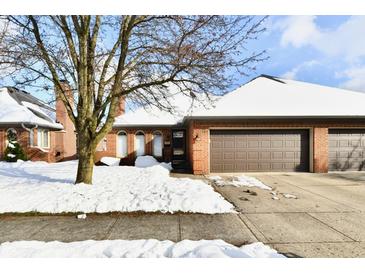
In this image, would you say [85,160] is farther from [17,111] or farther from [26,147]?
[17,111]

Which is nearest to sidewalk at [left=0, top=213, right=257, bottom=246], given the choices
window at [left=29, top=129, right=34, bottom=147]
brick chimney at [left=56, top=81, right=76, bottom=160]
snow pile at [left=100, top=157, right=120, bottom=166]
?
snow pile at [left=100, top=157, right=120, bottom=166]

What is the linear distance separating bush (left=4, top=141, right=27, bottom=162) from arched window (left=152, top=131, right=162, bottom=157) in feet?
29.1

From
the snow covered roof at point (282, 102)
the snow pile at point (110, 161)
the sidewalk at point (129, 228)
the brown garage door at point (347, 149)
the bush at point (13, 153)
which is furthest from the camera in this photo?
the snow pile at point (110, 161)

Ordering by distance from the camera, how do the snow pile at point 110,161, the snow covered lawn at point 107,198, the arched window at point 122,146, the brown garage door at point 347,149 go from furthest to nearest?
the arched window at point 122,146, the snow pile at point 110,161, the brown garage door at point 347,149, the snow covered lawn at point 107,198

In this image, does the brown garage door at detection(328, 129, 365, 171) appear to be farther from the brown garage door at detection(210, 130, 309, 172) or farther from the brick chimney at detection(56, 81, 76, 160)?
the brick chimney at detection(56, 81, 76, 160)

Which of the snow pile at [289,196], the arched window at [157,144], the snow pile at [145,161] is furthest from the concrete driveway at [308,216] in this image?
the arched window at [157,144]

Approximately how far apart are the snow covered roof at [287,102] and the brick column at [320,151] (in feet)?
3.17

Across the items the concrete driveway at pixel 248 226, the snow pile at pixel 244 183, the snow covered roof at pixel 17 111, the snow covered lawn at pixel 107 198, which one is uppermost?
the snow covered roof at pixel 17 111

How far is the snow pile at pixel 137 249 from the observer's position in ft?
11.8

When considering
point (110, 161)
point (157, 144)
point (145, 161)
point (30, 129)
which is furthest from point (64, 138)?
point (145, 161)

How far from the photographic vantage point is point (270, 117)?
38.9 feet

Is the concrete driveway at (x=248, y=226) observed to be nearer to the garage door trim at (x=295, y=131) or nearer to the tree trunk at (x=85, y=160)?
the tree trunk at (x=85, y=160)
